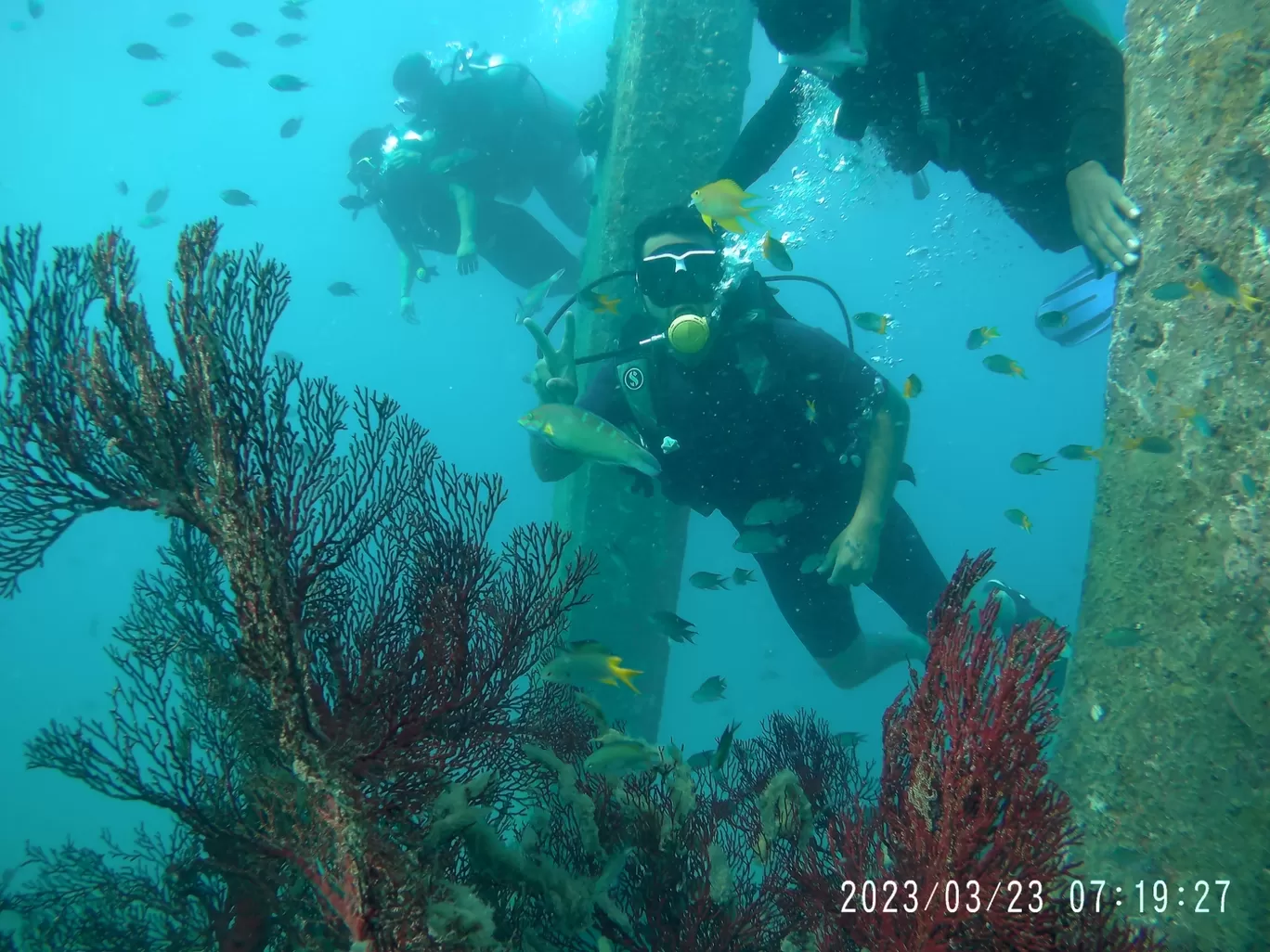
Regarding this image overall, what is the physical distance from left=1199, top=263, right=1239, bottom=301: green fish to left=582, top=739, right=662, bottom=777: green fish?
3.63m

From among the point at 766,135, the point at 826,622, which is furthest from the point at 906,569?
the point at 766,135

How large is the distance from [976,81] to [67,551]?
4569 inches

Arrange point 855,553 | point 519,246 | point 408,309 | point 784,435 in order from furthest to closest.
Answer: point 408,309 < point 519,246 < point 784,435 < point 855,553

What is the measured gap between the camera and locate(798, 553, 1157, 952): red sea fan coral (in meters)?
1.83

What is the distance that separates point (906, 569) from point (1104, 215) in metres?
3.01

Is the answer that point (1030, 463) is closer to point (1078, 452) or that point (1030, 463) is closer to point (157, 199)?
point (1078, 452)

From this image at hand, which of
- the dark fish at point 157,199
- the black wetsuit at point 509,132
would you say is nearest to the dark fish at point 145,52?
the dark fish at point 157,199

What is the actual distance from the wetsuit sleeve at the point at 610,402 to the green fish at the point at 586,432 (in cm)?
139

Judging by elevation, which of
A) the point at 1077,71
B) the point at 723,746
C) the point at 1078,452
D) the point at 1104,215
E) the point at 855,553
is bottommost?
the point at 723,746

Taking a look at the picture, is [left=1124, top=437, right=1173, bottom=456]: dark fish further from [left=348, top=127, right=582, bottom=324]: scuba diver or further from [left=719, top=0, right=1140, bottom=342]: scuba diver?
[left=348, top=127, right=582, bottom=324]: scuba diver

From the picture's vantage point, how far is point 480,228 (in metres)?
10.2

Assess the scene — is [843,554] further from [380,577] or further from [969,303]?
[969,303]

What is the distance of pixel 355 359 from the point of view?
112 metres

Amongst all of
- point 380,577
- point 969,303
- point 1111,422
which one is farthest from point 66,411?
point 969,303
